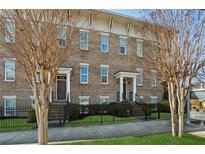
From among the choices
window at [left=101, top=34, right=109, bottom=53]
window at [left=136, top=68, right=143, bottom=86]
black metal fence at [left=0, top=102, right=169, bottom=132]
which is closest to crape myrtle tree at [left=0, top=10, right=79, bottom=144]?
black metal fence at [left=0, top=102, right=169, bottom=132]

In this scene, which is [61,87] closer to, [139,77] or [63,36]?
[139,77]

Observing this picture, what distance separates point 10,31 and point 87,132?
4.85 metres

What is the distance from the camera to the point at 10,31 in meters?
4.72

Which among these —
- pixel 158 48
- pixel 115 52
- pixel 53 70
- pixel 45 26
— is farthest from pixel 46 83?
pixel 115 52

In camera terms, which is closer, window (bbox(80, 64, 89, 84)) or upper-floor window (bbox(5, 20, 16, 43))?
upper-floor window (bbox(5, 20, 16, 43))

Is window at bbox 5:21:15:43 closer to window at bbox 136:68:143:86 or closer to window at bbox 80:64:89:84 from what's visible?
window at bbox 80:64:89:84

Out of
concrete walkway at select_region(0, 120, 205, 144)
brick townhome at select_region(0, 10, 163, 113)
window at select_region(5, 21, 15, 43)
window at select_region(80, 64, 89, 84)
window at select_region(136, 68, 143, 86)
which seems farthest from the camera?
window at select_region(136, 68, 143, 86)

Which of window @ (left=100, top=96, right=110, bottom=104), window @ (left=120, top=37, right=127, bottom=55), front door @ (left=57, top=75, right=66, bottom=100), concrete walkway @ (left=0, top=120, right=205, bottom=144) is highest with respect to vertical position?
window @ (left=120, top=37, right=127, bottom=55)

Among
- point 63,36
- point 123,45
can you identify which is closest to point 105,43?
point 123,45

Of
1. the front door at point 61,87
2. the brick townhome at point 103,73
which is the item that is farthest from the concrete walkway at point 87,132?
the front door at point 61,87

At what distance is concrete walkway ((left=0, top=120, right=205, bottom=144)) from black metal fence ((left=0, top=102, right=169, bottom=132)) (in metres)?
0.89

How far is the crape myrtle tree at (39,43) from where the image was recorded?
14.5ft

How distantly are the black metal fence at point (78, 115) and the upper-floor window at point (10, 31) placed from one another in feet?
16.8

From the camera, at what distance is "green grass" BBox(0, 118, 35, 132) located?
28.7 feet
